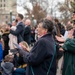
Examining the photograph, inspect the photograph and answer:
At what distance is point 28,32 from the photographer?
12.1 meters

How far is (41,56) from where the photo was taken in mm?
4871

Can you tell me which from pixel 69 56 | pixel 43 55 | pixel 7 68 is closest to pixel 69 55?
pixel 69 56

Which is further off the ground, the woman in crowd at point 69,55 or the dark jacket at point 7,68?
the woman in crowd at point 69,55

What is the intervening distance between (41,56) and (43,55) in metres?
0.04

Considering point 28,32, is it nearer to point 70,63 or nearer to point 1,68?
point 1,68

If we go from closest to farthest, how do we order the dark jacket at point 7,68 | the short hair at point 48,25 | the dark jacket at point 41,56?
1. the dark jacket at point 41,56
2. the short hair at point 48,25
3. the dark jacket at point 7,68

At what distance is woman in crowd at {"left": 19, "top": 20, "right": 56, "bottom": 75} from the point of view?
4.90m

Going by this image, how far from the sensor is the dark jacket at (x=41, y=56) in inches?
193

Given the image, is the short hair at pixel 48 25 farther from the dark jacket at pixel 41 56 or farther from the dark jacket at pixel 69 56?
the dark jacket at pixel 69 56

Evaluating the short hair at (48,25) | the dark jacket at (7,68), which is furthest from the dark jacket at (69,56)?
the dark jacket at (7,68)

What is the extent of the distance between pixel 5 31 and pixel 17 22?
1.03 meters

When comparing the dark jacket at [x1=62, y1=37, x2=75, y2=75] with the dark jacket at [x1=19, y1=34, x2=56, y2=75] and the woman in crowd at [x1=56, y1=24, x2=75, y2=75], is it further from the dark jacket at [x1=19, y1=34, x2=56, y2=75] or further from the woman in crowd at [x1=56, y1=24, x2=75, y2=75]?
the dark jacket at [x1=19, y1=34, x2=56, y2=75]

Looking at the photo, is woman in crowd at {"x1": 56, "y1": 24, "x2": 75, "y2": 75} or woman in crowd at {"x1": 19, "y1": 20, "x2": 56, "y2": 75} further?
woman in crowd at {"x1": 56, "y1": 24, "x2": 75, "y2": 75}

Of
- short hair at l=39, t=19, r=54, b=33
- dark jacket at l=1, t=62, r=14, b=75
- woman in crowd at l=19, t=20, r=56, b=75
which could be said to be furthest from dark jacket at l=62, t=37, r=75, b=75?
dark jacket at l=1, t=62, r=14, b=75
